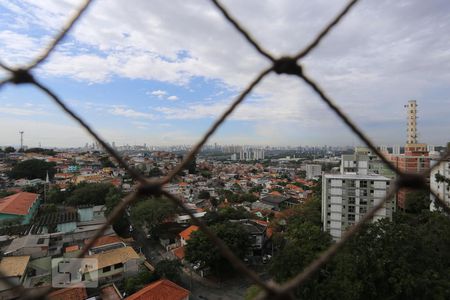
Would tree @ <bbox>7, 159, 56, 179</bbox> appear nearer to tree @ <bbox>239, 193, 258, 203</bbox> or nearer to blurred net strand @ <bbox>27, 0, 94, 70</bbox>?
tree @ <bbox>239, 193, 258, 203</bbox>

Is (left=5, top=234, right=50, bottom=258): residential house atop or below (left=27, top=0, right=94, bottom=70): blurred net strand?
below

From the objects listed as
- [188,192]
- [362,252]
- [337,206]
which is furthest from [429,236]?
[188,192]

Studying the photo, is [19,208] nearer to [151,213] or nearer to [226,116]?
[151,213]

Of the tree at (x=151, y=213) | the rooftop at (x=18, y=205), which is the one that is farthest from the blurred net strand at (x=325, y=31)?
the rooftop at (x=18, y=205)

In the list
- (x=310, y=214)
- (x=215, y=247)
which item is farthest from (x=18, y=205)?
(x=310, y=214)

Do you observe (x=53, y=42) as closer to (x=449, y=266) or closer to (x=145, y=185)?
(x=145, y=185)

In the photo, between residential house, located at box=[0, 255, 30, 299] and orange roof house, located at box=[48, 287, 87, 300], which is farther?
residential house, located at box=[0, 255, 30, 299]

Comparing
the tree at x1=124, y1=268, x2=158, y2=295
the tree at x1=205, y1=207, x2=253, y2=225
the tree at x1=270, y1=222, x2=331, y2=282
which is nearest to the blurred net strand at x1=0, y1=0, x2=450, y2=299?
the tree at x1=270, y1=222, x2=331, y2=282

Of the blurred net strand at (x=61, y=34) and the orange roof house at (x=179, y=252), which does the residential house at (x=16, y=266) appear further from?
the blurred net strand at (x=61, y=34)
